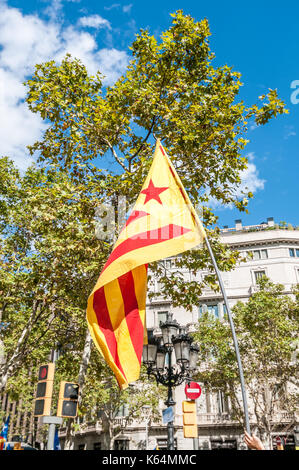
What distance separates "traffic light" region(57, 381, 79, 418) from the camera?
26.8 feet

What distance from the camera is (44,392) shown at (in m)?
8.28

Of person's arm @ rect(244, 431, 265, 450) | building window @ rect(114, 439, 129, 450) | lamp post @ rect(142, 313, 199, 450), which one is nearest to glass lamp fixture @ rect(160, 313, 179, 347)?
lamp post @ rect(142, 313, 199, 450)

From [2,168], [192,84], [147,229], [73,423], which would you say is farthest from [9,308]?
[147,229]

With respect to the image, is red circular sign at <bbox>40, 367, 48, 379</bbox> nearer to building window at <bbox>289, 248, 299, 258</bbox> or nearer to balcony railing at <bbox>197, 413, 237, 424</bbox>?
balcony railing at <bbox>197, 413, 237, 424</bbox>

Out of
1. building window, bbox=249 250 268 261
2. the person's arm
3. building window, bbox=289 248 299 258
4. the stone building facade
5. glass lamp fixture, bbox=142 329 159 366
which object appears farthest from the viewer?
building window, bbox=249 250 268 261

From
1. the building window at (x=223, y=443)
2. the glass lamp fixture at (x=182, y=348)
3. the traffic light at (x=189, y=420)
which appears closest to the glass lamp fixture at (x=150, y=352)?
the glass lamp fixture at (x=182, y=348)

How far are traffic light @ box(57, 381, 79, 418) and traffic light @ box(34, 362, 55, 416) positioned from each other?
0.78ft

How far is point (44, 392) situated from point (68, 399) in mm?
546

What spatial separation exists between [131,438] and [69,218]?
2984 cm

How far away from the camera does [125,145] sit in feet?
38.3

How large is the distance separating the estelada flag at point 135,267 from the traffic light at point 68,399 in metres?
3.83

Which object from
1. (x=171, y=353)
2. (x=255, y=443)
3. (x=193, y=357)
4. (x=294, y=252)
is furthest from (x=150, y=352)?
(x=294, y=252)

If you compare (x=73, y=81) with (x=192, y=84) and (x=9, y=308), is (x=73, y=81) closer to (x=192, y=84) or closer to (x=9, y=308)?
(x=192, y=84)

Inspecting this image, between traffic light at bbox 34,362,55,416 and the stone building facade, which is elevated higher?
the stone building facade
